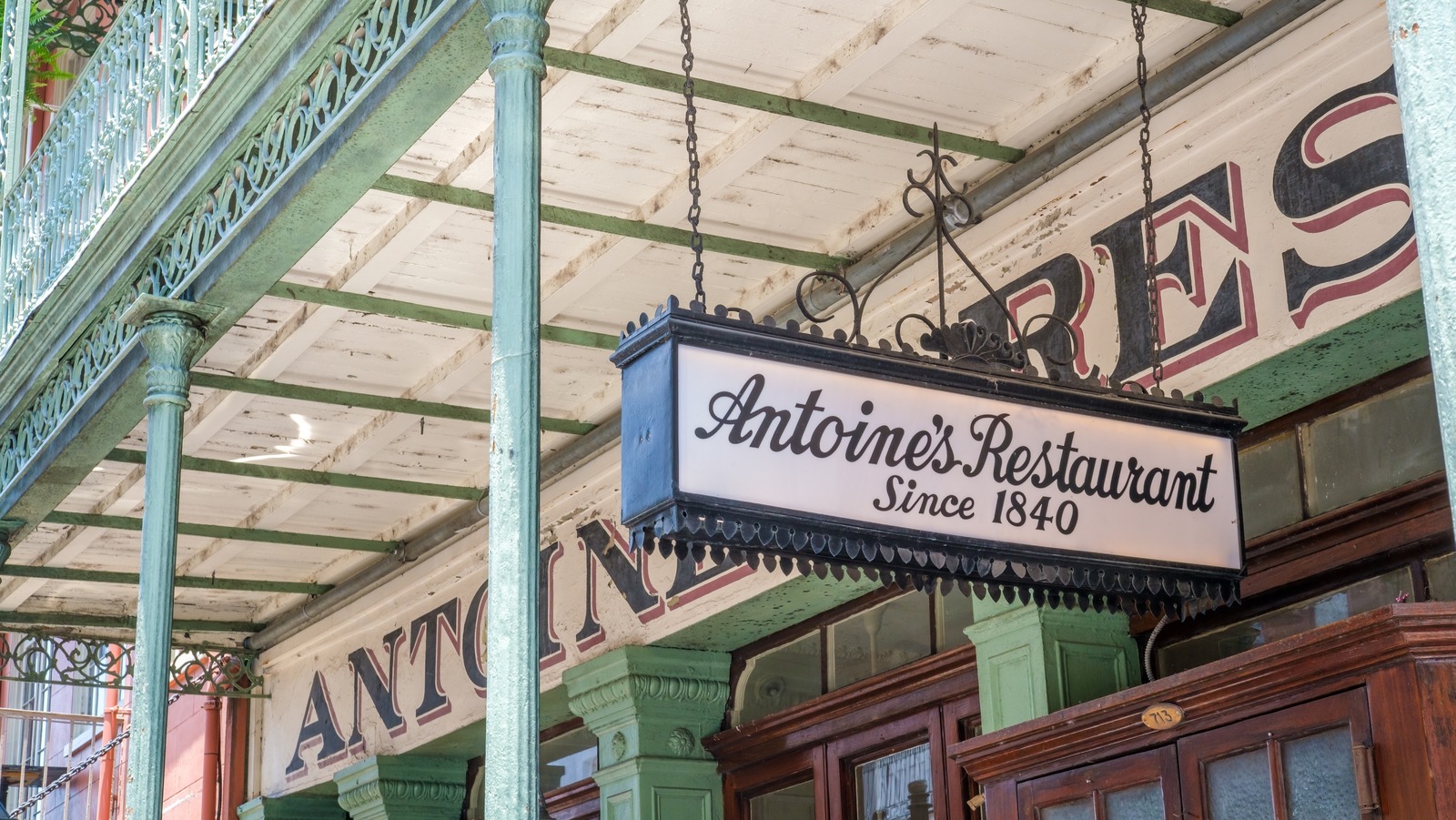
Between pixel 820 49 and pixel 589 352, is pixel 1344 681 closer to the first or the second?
pixel 820 49

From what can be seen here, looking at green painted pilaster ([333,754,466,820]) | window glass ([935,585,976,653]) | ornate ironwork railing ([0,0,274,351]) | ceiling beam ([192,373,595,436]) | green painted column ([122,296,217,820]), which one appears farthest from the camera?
green painted pilaster ([333,754,466,820])

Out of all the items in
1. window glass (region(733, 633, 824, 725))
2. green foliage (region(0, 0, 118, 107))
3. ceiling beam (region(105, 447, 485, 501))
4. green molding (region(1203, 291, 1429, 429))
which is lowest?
window glass (region(733, 633, 824, 725))

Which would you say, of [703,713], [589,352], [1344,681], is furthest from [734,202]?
[1344,681]

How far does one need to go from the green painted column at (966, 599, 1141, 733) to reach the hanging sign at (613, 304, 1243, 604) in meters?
1.21

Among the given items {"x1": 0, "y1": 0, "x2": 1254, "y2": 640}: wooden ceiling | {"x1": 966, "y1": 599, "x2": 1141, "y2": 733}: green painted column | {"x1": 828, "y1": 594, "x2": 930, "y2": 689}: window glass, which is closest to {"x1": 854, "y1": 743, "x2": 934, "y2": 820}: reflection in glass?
{"x1": 828, "y1": 594, "x2": 930, "y2": 689}: window glass

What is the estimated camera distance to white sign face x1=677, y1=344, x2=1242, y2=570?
12.8 feet

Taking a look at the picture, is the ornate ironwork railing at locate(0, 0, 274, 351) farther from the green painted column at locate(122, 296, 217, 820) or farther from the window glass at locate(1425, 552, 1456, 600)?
the window glass at locate(1425, 552, 1456, 600)

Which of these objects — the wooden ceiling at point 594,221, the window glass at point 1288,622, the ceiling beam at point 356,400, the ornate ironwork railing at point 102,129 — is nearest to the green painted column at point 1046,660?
the window glass at point 1288,622

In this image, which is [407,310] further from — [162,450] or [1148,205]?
[1148,205]

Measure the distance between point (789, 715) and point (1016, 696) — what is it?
79.6 inches

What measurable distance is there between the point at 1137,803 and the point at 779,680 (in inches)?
132

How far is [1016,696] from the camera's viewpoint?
19.4 feet

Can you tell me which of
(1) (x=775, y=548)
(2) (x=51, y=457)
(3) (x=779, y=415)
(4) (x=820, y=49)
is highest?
(4) (x=820, y=49)

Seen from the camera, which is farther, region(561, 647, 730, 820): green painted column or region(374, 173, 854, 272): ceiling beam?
region(561, 647, 730, 820): green painted column
